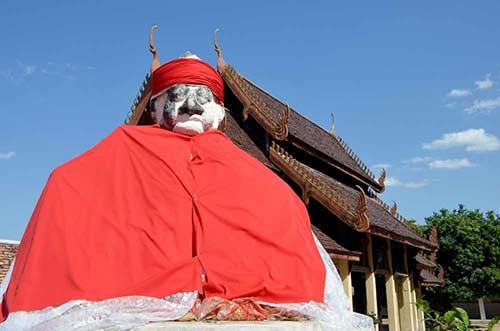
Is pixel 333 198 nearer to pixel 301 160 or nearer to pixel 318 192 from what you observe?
pixel 318 192

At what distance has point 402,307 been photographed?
46.4 feet

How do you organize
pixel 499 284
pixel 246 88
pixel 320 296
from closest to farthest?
pixel 320 296, pixel 246 88, pixel 499 284

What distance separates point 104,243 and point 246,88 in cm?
878

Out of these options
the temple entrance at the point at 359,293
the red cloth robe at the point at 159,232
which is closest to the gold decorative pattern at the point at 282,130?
the temple entrance at the point at 359,293

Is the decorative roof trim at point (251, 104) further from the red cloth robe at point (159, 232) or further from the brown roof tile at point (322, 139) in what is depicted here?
the red cloth robe at point (159, 232)

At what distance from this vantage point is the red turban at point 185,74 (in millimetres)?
2600

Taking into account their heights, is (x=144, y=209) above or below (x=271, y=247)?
above

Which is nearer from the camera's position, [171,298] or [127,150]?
[171,298]

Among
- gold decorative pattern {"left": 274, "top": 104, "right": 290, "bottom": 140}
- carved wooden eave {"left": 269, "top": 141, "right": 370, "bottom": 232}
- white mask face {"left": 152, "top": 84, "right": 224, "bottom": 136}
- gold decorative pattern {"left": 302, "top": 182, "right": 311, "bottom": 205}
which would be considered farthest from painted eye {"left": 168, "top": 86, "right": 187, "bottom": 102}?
gold decorative pattern {"left": 274, "top": 104, "right": 290, "bottom": 140}

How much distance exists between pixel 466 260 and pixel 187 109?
26857 mm

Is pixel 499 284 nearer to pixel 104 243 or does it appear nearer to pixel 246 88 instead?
pixel 246 88

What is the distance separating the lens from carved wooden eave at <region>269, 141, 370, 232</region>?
8.80 metres

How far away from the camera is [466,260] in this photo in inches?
1046

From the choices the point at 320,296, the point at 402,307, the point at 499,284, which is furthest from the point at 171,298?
the point at 499,284
